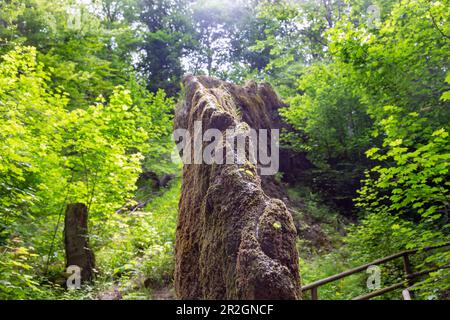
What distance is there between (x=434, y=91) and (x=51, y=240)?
8380 mm

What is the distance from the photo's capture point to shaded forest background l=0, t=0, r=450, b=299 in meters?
5.40

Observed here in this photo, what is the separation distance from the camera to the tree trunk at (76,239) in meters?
7.08

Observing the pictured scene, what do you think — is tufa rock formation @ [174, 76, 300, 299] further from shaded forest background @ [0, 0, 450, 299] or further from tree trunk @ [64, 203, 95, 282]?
tree trunk @ [64, 203, 95, 282]

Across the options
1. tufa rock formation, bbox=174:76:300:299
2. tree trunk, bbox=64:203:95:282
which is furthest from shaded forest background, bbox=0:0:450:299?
tufa rock formation, bbox=174:76:300:299

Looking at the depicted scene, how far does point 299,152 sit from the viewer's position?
40.0 ft

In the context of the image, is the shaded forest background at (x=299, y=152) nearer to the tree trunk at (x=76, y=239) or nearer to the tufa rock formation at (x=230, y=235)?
the tree trunk at (x=76, y=239)

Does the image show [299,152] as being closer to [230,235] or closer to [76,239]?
[76,239]

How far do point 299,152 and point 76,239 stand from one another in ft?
25.2

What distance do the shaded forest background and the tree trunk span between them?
26 cm

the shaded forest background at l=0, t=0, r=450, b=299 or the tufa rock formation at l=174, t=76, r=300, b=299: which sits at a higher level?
the shaded forest background at l=0, t=0, r=450, b=299

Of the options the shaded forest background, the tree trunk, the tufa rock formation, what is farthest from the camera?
the tree trunk

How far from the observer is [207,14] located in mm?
27047

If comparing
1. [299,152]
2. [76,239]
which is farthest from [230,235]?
[299,152]

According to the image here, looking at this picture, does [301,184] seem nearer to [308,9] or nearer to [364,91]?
[364,91]
